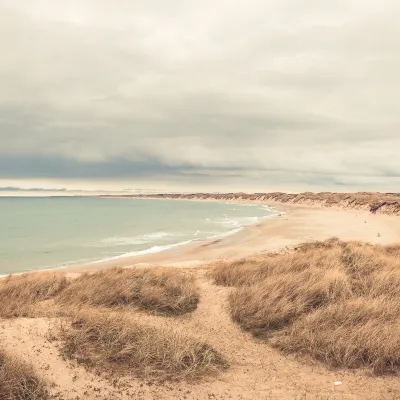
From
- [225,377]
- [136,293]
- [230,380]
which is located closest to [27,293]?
[136,293]

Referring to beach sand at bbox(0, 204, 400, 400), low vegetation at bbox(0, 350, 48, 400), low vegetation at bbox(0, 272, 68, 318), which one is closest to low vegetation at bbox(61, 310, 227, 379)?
beach sand at bbox(0, 204, 400, 400)

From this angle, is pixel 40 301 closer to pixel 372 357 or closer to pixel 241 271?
pixel 241 271

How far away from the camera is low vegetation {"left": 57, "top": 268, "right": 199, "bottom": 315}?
9.20 meters

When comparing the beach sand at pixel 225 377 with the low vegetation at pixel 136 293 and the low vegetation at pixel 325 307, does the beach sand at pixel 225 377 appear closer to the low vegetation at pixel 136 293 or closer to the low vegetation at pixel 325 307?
the low vegetation at pixel 325 307

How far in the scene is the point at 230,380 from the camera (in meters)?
6.07

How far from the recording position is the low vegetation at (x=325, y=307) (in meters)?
6.65

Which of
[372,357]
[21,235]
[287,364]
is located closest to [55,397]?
[287,364]

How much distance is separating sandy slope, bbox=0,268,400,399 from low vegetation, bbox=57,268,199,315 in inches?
75.0

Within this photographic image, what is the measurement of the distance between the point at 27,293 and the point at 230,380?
6.36 m

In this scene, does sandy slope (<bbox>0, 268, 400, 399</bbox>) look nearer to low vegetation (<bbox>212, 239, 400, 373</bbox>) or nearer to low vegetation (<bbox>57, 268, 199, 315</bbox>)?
low vegetation (<bbox>212, 239, 400, 373</bbox>)

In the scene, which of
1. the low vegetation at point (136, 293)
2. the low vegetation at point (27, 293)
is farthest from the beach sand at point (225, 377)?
the low vegetation at point (136, 293)

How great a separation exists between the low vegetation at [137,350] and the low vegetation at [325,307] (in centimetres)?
184

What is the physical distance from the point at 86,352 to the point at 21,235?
113 ft

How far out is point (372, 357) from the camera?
646cm
